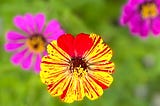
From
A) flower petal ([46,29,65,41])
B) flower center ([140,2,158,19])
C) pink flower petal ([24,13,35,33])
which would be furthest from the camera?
flower center ([140,2,158,19])

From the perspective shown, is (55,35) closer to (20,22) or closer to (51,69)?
(20,22)

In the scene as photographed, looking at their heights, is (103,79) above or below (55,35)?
below

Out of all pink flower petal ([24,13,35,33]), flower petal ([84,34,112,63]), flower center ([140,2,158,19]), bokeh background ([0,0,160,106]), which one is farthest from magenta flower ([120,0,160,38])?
A: flower petal ([84,34,112,63])

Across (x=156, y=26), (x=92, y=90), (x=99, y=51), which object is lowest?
(x=92, y=90)

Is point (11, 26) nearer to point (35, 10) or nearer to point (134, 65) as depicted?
point (35, 10)

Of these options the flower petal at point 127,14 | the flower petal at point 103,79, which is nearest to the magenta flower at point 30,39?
the flower petal at point 127,14

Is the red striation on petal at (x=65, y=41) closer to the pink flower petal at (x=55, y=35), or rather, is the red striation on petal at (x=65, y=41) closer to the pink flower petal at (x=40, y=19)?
the pink flower petal at (x=55, y=35)

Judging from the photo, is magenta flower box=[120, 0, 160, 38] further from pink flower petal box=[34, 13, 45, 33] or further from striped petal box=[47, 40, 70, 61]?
striped petal box=[47, 40, 70, 61]

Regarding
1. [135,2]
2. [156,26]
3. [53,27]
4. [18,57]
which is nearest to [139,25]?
[156,26]
